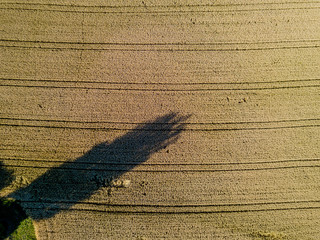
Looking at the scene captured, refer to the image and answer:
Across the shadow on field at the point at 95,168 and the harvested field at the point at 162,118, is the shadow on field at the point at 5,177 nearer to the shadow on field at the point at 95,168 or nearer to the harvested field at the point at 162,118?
the harvested field at the point at 162,118

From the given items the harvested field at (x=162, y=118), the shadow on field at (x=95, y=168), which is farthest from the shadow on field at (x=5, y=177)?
the shadow on field at (x=95, y=168)

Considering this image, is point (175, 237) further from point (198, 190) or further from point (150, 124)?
point (150, 124)

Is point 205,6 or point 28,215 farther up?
point 205,6

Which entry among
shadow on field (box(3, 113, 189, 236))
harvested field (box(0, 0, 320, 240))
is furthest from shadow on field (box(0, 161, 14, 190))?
shadow on field (box(3, 113, 189, 236))

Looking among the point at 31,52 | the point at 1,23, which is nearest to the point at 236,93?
the point at 31,52

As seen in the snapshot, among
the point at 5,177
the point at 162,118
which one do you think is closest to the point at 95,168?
the point at 162,118

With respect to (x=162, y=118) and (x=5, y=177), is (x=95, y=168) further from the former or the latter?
(x=5, y=177)
